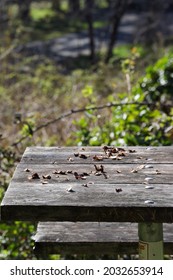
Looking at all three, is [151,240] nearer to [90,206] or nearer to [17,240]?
[90,206]

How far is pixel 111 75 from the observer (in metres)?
10.1

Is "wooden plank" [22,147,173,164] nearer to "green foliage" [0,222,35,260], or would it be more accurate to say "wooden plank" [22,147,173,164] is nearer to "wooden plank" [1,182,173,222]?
"wooden plank" [1,182,173,222]

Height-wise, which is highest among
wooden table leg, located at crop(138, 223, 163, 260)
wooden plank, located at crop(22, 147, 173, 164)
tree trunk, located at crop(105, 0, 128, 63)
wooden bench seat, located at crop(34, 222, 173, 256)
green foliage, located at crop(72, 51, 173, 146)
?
wooden plank, located at crop(22, 147, 173, 164)

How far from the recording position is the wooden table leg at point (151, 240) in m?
2.58

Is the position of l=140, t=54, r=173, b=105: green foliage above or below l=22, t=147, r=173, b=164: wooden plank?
below

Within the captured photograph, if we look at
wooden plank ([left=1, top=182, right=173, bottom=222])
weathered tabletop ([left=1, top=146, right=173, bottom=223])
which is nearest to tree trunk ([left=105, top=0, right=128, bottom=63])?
weathered tabletop ([left=1, top=146, right=173, bottom=223])

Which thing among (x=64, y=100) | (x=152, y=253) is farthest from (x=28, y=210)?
(x=64, y=100)

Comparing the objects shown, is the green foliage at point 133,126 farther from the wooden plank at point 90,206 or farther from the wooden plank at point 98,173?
the wooden plank at point 90,206

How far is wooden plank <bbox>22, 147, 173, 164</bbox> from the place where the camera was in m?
2.86

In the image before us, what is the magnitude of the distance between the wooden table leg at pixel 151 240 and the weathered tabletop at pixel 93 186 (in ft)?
0.57

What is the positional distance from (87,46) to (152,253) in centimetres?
1811

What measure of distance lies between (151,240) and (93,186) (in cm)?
31

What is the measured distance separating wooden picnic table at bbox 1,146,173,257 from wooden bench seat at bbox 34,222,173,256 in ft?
1.82

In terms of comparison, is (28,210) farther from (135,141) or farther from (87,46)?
(87,46)
